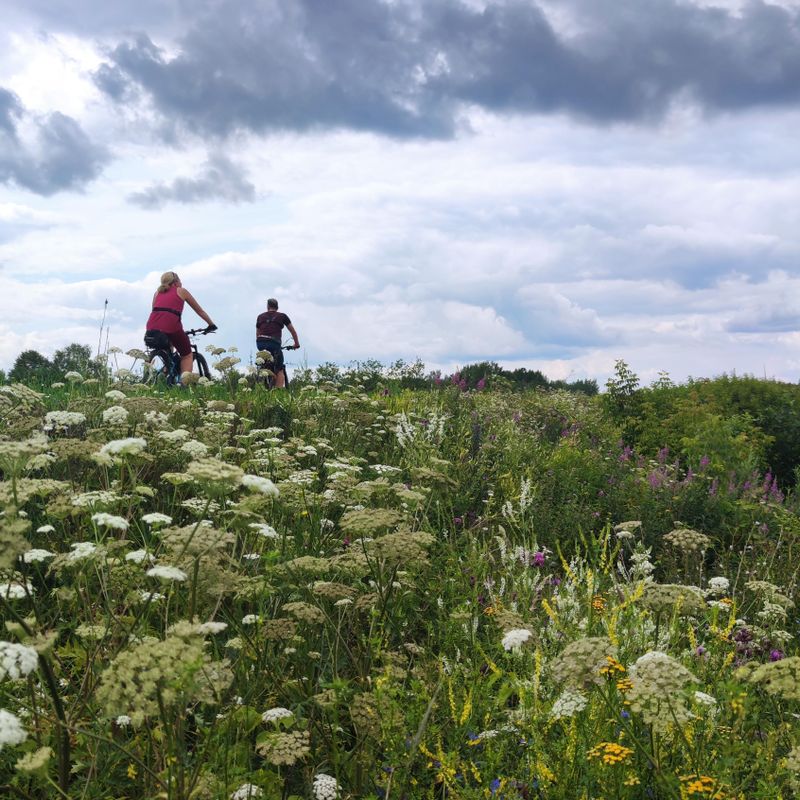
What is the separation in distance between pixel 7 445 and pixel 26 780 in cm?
145

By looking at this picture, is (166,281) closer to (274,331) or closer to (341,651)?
(274,331)

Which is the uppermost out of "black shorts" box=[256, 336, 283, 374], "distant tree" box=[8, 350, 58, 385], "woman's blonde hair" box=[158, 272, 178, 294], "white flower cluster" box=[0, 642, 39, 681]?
"woman's blonde hair" box=[158, 272, 178, 294]

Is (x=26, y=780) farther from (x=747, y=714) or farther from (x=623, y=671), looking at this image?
(x=747, y=714)

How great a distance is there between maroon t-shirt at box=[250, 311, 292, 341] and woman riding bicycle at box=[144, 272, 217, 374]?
257cm

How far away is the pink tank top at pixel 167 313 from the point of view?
1424cm

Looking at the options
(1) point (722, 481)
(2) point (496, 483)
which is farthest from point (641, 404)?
(2) point (496, 483)

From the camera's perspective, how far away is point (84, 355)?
2123 centimetres

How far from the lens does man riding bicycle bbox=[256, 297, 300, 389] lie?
16.8 m

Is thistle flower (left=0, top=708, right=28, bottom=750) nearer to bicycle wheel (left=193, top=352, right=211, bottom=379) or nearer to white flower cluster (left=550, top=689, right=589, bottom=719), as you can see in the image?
white flower cluster (left=550, top=689, right=589, bottom=719)

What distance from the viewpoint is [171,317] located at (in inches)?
563

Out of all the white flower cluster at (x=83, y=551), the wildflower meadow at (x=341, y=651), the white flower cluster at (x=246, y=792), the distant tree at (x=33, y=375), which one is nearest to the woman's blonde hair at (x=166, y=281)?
the distant tree at (x=33, y=375)

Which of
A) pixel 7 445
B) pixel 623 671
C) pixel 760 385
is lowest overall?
pixel 623 671

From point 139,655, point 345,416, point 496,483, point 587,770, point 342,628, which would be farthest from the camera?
point 345,416

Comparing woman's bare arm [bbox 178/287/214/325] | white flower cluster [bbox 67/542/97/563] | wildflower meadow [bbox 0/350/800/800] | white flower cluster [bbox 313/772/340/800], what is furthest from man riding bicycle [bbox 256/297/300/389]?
white flower cluster [bbox 313/772/340/800]
